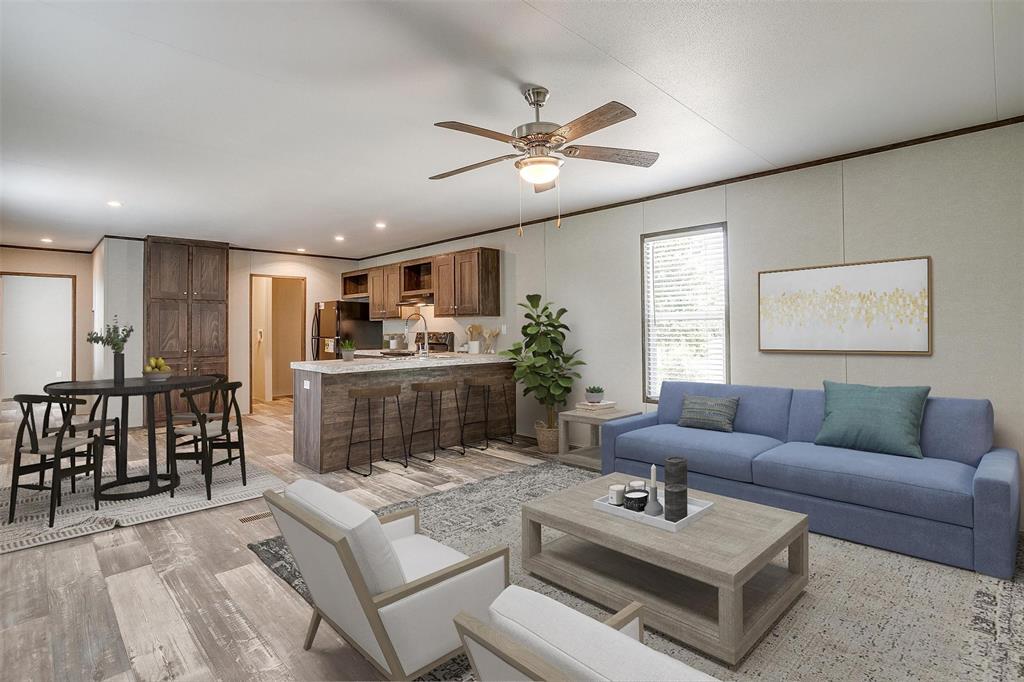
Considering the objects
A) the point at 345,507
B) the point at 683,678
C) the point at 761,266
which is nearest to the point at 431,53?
the point at 345,507

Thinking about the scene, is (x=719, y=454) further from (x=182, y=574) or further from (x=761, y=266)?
(x=182, y=574)

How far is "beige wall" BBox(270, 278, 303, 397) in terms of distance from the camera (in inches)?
400

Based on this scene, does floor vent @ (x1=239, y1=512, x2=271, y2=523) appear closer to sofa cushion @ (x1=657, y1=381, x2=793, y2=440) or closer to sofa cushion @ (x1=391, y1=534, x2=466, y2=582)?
sofa cushion @ (x1=391, y1=534, x2=466, y2=582)

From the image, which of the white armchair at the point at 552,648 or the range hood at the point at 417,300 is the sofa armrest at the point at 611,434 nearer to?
the white armchair at the point at 552,648

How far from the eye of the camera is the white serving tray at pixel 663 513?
2.49 meters

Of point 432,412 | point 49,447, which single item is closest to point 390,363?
point 432,412

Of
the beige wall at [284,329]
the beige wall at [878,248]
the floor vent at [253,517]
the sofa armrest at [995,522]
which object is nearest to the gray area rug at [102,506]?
the floor vent at [253,517]

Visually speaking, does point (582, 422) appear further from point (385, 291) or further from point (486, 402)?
point (385, 291)

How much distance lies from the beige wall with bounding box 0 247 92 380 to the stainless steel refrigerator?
3.50 m

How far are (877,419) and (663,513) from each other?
197 cm

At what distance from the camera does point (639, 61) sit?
260 centimetres

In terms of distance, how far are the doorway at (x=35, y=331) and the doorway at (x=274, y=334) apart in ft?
8.74

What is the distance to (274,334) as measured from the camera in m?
10.2

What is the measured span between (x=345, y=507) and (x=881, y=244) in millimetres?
4144
